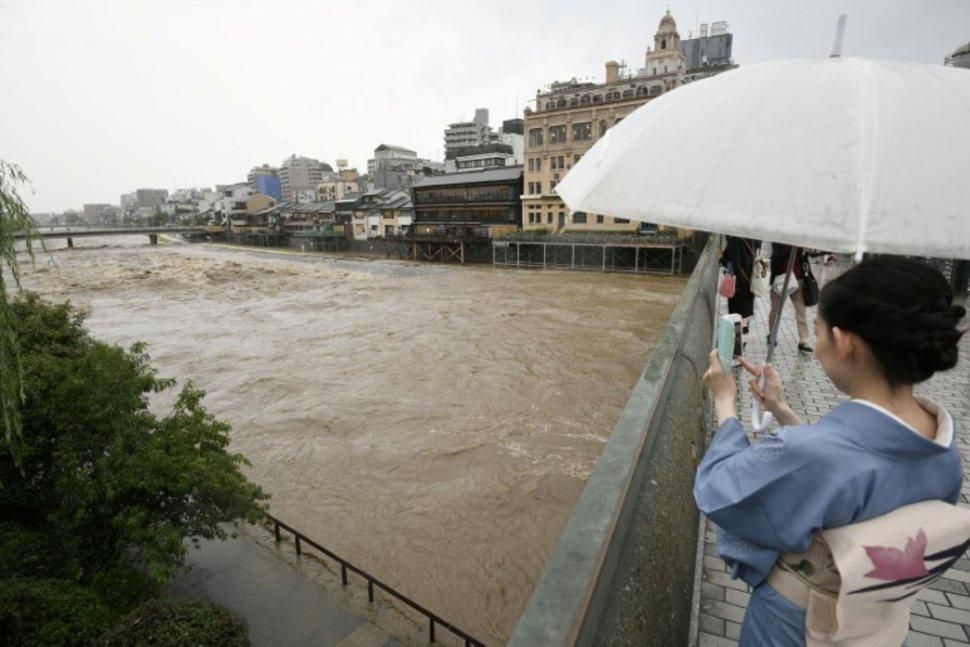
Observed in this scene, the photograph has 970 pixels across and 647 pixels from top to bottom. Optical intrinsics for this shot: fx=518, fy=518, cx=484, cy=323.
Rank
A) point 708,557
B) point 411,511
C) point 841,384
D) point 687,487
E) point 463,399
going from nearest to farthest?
point 841,384
point 687,487
point 708,557
point 411,511
point 463,399

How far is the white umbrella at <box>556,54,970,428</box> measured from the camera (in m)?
1.64

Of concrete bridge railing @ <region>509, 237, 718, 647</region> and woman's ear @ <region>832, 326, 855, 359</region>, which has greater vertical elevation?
woman's ear @ <region>832, 326, 855, 359</region>

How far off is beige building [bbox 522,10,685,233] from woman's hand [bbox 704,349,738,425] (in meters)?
39.2

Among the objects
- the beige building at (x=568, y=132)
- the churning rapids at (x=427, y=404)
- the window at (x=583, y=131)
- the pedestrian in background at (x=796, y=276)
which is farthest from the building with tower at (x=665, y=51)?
the pedestrian in background at (x=796, y=276)

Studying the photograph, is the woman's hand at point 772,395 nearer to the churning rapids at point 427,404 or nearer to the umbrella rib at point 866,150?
the umbrella rib at point 866,150

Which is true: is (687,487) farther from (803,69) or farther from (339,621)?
(339,621)

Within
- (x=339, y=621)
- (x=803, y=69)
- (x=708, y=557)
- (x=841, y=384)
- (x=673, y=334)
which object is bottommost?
Answer: (x=339, y=621)

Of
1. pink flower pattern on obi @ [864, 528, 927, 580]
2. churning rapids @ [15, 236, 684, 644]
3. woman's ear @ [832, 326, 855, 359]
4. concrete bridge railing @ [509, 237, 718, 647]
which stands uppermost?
woman's ear @ [832, 326, 855, 359]

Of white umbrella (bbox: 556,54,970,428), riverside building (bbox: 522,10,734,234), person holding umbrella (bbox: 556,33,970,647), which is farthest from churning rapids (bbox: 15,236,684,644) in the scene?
riverside building (bbox: 522,10,734,234)

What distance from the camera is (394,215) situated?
57344mm

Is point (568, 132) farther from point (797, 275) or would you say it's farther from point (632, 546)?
point (632, 546)

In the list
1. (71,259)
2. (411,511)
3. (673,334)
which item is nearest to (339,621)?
(411,511)

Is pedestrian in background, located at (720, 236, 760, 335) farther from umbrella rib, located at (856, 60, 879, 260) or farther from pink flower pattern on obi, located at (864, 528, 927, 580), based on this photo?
pink flower pattern on obi, located at (864, 528, 927, 580)

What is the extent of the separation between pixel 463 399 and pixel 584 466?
15.0 ft
